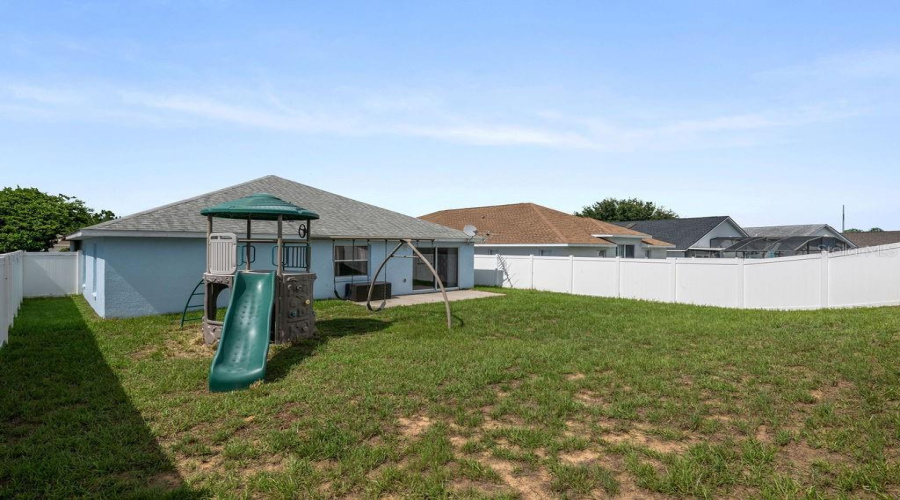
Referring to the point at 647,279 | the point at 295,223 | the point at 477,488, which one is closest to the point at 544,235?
the point at 647,279

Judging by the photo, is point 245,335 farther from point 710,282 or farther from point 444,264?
point 710,282

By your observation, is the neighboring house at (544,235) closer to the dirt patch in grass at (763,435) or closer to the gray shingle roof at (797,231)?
the dirt patch in grass at (763,435)

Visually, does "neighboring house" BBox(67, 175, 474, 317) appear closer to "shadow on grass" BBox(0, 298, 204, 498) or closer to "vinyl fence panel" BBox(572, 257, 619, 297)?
"shadow on grass" BBox(0, 298, 204, 498)

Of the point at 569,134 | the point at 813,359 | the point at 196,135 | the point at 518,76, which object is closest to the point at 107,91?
the point at 196,135

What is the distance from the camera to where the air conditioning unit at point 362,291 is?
1609 cm

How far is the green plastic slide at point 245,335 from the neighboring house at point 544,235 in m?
13.9

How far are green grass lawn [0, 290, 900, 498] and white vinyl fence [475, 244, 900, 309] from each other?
4343 mm

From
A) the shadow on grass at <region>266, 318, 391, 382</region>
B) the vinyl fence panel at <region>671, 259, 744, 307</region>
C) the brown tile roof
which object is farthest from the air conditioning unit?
the vinyl fence panel at <region>671, 259, 744, 307</region>

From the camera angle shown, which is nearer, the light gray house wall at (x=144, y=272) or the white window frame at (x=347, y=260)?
the light gray house wall at (x=144, y=272)

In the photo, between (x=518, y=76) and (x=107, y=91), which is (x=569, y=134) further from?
(x=107, y=91)

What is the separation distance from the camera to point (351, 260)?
17.0 m

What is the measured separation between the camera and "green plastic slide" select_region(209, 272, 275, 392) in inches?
255

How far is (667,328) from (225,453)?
9827 mm

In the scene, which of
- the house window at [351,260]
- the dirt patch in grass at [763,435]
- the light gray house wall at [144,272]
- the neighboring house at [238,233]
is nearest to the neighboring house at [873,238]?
the neighboring house at [238,233]
